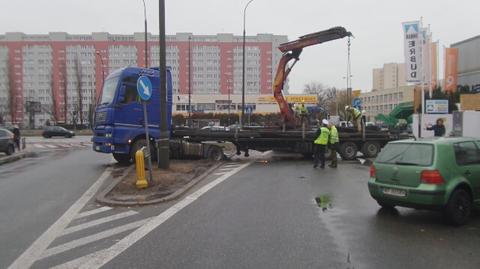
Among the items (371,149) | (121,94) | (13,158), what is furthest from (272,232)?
(13,158)

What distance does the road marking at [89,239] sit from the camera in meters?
5.93

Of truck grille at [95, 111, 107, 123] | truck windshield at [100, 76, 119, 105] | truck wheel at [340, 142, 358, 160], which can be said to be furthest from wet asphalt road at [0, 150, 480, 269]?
truck wheel at [340, 142, 358, 160]

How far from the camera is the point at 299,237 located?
6.41 m

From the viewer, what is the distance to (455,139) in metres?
7.69

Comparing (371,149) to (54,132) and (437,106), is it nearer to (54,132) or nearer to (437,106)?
(437,106)

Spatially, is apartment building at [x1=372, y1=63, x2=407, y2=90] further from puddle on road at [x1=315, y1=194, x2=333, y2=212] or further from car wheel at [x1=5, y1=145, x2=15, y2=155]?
puddle on road at [x1=315, y1=194, x2=333, y2=212]

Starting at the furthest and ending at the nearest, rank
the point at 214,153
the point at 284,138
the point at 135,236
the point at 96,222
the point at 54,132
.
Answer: the point at 54,132 < the point at 284,138 < the point at 214,153 < the point at 96,222 < the point at 135,236

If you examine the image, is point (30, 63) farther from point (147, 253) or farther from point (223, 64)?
point (147, 253)

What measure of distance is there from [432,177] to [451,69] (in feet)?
129

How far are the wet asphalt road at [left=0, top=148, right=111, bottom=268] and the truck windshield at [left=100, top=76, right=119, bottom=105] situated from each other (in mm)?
2407

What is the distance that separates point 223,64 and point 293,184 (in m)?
107

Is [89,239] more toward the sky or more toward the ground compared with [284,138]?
more toward the ground

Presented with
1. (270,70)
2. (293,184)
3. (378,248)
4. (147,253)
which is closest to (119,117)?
(293,184)

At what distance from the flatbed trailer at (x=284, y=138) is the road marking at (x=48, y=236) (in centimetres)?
721
